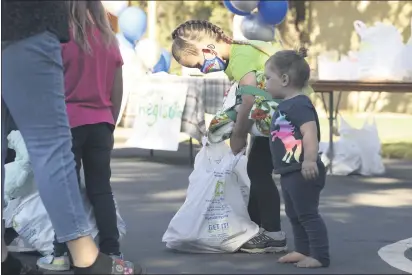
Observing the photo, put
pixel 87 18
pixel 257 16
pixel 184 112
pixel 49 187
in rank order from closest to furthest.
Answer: pixel 49 187 → pixel 87 18 → pixel 184 112 → pixel 257 16

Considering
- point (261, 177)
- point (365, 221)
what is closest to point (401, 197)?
point (365, 221)

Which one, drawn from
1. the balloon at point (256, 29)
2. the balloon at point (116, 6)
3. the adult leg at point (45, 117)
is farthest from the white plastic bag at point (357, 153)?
the balloon at point (116, 6)

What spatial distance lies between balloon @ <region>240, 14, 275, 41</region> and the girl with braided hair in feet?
17.1

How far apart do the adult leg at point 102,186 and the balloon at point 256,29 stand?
6.01m

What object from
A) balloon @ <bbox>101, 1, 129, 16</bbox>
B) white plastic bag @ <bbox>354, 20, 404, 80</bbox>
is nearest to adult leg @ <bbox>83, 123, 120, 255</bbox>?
white plastic bag @ <bbox>354, 20, 404, 80</bbox>

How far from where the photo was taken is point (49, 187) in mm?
4258

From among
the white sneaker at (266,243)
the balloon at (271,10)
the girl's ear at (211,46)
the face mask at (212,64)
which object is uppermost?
the balloon at (271,10)

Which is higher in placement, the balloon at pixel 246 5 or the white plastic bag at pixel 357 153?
the balloon at pixel 246 5

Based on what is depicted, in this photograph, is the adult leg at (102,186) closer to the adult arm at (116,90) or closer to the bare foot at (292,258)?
the adult arm at (116,90)

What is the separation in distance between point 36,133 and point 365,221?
3209 millimetres

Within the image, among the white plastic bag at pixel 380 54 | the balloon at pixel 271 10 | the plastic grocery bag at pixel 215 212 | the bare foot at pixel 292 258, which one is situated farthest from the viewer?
the balloon at pixel 271 10

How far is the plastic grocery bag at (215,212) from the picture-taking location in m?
5.54

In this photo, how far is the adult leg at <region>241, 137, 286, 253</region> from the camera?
18.4ft

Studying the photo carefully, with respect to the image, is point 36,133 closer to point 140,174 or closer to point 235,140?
point 235,140
